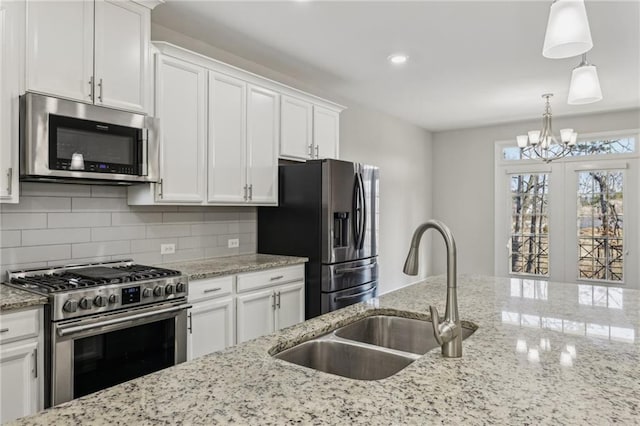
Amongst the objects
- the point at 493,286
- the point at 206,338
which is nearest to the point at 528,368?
the point at 493,286

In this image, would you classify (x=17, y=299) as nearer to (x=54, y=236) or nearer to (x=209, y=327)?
(x=54, y=236)

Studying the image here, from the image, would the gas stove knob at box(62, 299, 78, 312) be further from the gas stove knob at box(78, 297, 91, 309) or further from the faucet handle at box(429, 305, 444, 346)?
the faucet handle at box(429, 305, 444, 346)

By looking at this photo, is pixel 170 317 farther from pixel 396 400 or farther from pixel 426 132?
pixel 426 132

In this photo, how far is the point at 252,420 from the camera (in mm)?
844

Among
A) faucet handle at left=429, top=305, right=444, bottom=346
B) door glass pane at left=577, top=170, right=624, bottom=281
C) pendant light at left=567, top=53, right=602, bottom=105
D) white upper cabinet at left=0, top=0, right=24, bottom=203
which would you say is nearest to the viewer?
faucet handle at left=429, top=305, right=444, bottom=346

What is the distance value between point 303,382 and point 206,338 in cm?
186

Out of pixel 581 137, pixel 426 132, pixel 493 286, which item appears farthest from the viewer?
pixel 426 132

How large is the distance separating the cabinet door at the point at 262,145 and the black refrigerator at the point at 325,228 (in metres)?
0.15

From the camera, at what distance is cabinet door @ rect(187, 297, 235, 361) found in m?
2.62

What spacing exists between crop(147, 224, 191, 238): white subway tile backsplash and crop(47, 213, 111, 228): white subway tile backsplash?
0.32m

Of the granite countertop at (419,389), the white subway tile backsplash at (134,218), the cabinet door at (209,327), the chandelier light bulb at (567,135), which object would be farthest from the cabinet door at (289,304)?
the chandelier light bulb at (567,135)

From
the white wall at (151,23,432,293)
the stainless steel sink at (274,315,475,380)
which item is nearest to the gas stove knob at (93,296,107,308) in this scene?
the stainless steel sink at (274,315,475,380)

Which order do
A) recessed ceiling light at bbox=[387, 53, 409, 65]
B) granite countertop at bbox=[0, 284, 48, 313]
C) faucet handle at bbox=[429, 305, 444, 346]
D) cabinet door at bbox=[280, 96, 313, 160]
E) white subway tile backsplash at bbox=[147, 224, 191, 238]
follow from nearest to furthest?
faucet handle at bbox=[429, 305, 444, 346] < granite countertop at bbox=[0, 284, 48, 313] < white subway tile backsplash at bbox=[147, 224, 191, 238] < recessed ceiling light at bbox=[387, 53, 409, 65] < cabinet door at bbox=[280, 96, 313, 160]

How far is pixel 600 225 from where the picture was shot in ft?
18.4
